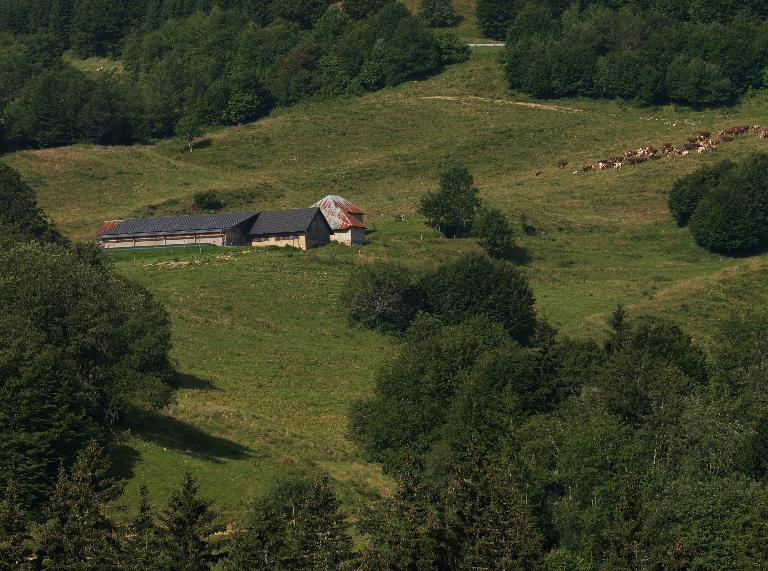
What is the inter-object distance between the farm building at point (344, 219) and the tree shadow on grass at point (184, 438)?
51.0 m

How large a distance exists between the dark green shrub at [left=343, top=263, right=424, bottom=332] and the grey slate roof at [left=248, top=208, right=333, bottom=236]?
18.9 metres

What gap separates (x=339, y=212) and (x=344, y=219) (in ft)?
Result: 6.17

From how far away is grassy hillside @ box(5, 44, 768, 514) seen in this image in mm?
74375

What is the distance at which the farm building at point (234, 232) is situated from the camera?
12181 cm

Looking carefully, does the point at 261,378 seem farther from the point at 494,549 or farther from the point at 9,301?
the point at 494,549

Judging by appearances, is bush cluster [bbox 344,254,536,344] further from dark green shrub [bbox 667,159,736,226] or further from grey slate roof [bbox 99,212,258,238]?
dark green shrub [bbox 667,159,736,226]

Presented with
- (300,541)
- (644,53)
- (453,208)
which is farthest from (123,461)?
(644,53)

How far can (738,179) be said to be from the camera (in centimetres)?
12381

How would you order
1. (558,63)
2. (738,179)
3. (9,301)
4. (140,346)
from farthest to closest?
(558,63) < (738,179) < (140,346) < (9,301)

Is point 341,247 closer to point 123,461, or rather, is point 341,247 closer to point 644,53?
point 123,461

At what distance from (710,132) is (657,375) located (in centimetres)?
8342

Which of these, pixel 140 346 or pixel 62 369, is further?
pixel 140 346

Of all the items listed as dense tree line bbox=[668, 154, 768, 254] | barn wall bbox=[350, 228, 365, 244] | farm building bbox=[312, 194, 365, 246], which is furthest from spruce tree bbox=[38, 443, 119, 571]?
dense tree line bbox=[668, 154, 768, 254]

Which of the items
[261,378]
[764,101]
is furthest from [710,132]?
[261,378]
